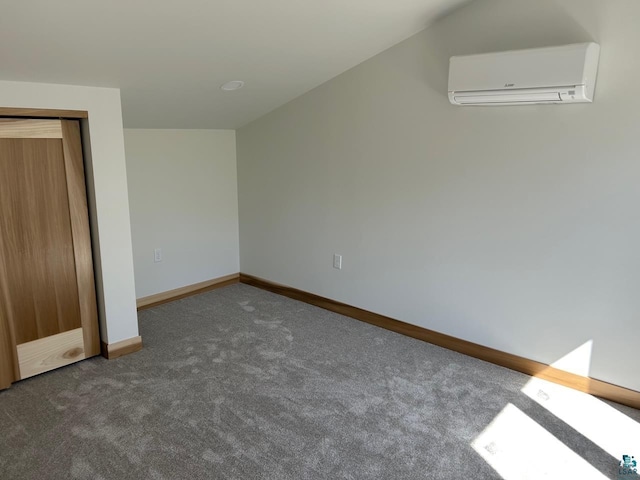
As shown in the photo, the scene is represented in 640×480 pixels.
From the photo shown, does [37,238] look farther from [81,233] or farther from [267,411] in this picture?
[267,411]

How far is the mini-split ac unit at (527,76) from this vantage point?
7.02 ft

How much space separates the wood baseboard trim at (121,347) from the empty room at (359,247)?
26 millimetres

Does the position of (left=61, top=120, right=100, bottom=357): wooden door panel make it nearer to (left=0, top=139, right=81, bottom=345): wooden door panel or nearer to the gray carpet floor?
(left=0, top=139, right=81, bottom=345): wooden door panel

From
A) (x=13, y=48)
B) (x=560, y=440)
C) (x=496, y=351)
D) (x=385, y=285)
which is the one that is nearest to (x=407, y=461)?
(x=560, y=440)

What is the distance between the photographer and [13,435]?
2.12 metres

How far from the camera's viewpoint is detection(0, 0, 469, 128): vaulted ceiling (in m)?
1.95

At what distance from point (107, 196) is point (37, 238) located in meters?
0.44

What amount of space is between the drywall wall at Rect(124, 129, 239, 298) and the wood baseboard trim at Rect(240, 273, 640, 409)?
777 millimetres

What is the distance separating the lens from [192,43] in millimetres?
2346

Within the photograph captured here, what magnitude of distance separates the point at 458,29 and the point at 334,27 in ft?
2.46
